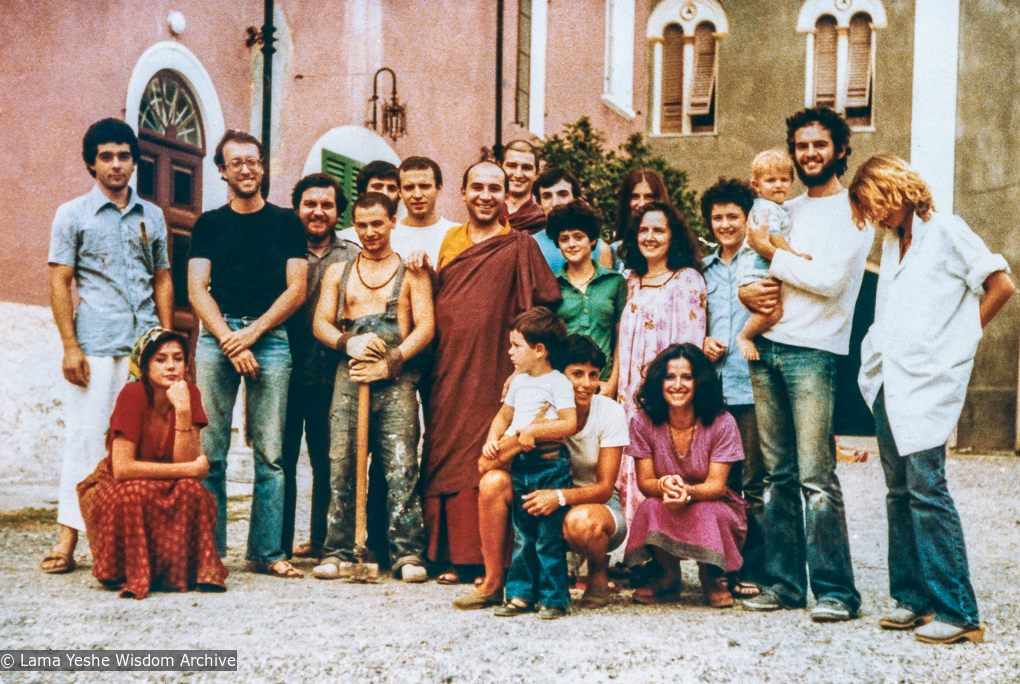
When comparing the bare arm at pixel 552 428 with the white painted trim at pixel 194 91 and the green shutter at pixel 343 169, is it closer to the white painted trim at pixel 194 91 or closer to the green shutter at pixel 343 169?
the white painted trim at pixel 194 91

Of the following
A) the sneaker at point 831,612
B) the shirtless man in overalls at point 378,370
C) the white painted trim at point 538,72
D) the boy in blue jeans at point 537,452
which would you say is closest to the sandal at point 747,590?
the sneaker at point 831,612

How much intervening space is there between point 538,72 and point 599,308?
6.80m

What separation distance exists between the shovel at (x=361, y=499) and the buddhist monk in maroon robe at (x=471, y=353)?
0.29 m

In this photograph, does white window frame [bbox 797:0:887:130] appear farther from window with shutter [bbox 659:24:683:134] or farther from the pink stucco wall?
the pink stucco wall

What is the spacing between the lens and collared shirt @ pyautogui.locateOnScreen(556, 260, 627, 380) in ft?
16.2

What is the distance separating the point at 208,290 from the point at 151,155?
3522 millimetres

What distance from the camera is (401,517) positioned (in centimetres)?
495

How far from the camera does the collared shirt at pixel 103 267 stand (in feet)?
16.1

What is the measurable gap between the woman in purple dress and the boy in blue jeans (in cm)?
33

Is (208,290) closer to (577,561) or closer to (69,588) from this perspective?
(69,588)

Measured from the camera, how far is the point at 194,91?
8.67 meters

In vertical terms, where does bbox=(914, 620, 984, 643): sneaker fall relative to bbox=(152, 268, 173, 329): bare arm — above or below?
below

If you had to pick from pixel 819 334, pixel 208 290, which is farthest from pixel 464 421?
pixel 819 334

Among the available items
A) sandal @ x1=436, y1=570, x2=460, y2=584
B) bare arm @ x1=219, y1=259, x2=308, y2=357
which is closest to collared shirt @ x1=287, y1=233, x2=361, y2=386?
bare arm @ x1=219, y1=259, x2=308, y2=357
